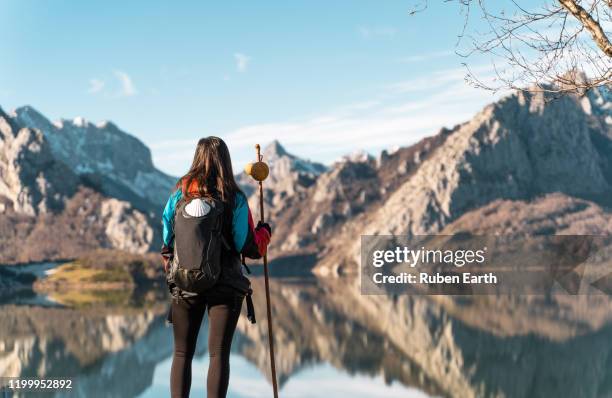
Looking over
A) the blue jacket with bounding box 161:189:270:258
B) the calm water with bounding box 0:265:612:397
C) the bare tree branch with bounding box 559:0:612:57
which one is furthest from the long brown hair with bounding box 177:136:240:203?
the calm water with bounding box 0:265:612:397

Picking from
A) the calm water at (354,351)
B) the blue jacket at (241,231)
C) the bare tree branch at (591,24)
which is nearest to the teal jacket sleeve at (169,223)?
the blue jacket at (241,231)

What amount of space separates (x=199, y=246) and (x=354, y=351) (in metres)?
96.9

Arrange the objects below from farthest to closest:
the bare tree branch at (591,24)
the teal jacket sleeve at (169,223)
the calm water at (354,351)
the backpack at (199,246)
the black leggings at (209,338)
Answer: the calm water at (354,351), the bare tree branch at (591,24), the teal jacket sleeve at (169,223), the black leggings at (209,338), the backpack at (199,246)

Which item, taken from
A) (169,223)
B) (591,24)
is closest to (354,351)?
(591,24)

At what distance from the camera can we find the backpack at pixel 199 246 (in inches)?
285

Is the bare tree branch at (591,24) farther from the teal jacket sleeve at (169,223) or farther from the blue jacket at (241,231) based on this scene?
the teal jacket sleeve at (169,223)

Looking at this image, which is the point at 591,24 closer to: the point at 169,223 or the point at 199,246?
the point at 199,246

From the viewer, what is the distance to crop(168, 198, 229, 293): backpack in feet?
23.8

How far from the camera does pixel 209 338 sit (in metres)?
7.42

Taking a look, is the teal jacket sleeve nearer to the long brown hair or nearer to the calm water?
the long brown hair

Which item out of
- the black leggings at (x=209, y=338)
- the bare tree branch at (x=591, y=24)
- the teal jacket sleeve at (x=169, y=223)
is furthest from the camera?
the bare tree branch at (x=591, y=24)

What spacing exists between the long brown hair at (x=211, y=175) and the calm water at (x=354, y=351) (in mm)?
62349

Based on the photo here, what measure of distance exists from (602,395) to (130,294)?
141 metres

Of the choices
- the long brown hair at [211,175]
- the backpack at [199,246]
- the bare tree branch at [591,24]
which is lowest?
the backpack at [199,246]
